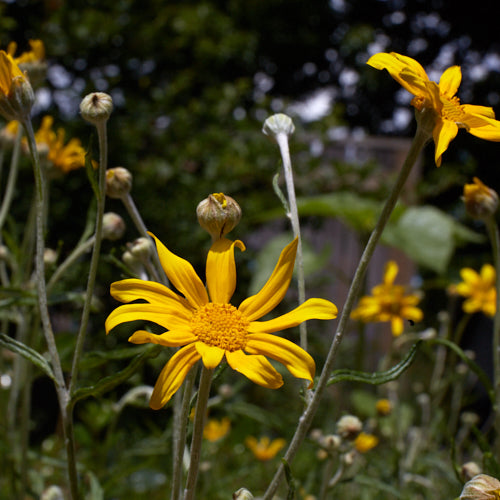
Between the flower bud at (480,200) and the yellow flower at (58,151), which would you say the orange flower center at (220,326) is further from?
the yellow flower at (58,151)

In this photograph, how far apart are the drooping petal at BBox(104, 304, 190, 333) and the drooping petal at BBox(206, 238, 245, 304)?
0.04 m

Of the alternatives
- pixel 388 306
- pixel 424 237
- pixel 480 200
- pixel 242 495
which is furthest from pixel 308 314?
pixel 424 237

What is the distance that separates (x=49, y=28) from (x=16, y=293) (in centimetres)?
184

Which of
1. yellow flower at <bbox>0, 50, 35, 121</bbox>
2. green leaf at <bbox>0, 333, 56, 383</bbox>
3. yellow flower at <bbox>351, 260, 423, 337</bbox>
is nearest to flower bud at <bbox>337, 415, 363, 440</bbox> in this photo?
green leaf at <bbox>0, 333, 56, 383</bbox>

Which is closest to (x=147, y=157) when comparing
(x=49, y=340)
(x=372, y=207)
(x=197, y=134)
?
(x=197, y=134)

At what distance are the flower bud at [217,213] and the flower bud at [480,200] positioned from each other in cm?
37

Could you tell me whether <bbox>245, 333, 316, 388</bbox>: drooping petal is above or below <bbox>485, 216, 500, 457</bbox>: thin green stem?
above

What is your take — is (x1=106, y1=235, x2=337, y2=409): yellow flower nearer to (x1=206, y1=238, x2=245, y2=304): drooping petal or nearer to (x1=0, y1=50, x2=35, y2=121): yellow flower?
(x1=206, y1=238, x2=245, y2=304): drooping petal

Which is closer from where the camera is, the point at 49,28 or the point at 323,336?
the point at 49,28

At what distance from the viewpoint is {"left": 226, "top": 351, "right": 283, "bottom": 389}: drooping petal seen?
38 centimetres

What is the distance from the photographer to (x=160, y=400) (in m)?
0.38

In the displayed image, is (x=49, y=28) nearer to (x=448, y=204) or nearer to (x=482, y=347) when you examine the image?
(x=482, y=347)

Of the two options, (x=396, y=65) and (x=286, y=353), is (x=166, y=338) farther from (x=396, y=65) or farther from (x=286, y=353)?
(x=396, y=65)

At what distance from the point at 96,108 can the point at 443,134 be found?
288 mm
